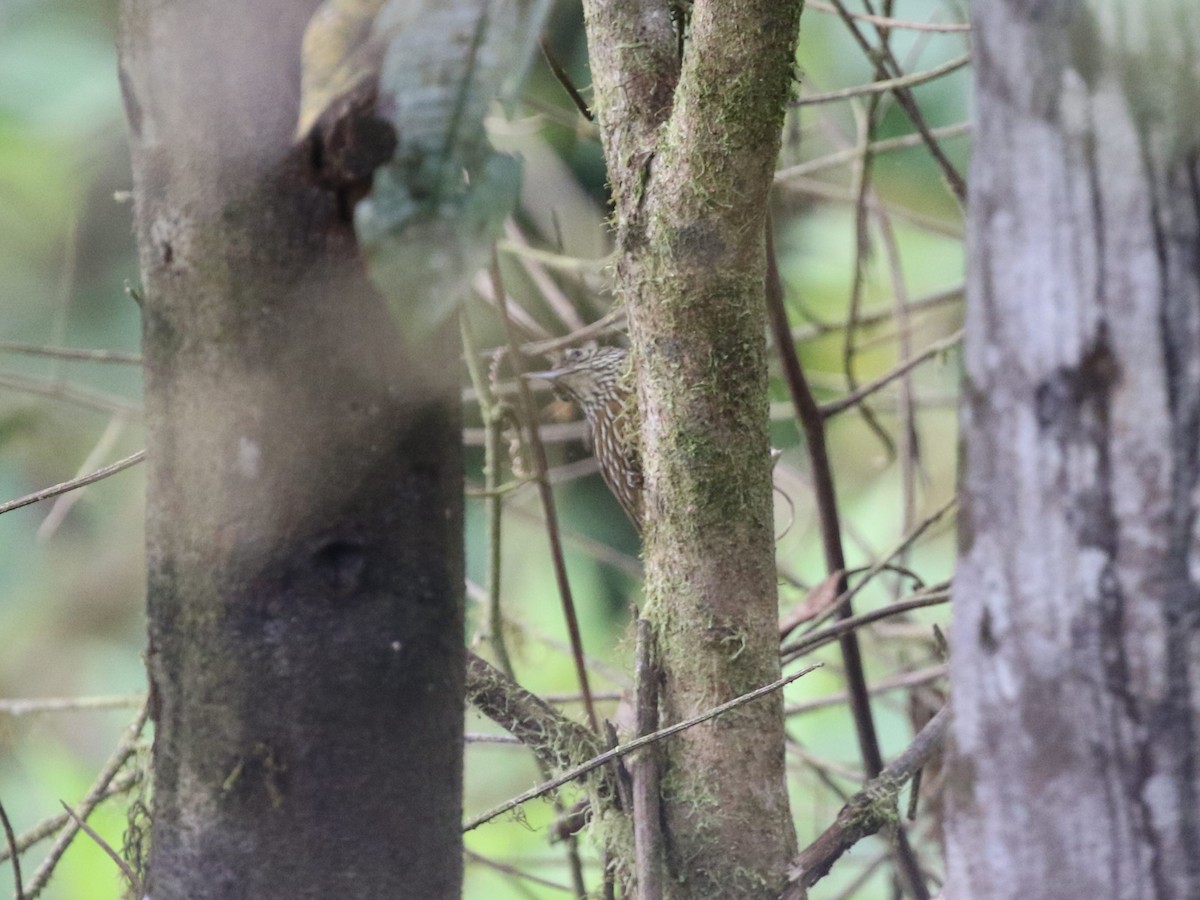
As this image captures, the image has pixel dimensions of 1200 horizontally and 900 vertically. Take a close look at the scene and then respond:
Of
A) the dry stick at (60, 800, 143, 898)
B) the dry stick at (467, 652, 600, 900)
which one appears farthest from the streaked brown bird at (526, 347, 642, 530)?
the dry stick at (60, 800, 143, 898)

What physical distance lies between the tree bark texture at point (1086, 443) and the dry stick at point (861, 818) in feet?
1.59

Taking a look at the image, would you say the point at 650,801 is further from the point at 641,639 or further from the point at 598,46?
the point at 598,46

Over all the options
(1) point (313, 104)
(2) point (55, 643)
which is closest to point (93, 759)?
(2) point (55, 643)

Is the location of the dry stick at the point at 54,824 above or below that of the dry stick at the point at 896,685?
below

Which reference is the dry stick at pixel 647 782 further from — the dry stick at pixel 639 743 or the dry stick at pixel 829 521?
the dry stick at pixel 829 521

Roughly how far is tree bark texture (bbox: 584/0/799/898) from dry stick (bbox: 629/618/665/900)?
0.05 ft

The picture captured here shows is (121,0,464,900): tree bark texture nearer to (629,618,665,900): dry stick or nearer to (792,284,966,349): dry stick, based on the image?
(629,618,665,900): dry stick

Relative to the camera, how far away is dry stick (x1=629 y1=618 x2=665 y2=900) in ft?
3.29

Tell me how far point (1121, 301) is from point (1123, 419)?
5 cm

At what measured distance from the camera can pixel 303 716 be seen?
0.70 m

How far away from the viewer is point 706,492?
1038mm

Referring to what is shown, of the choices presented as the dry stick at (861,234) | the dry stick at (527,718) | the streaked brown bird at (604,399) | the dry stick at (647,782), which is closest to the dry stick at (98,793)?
the dry stick at (527,718)

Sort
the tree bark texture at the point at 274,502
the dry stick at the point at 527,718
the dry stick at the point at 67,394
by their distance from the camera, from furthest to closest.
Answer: the dry stick at the point at 67,394
the dry stick at the point at 527,718
the tree bark texture at the point at 274,502

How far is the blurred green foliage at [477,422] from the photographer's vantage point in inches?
98.3
